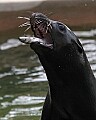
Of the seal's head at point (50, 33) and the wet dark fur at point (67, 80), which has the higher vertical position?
the seal's head at point (50, 33)

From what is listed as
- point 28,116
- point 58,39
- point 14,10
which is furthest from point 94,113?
point 14,10

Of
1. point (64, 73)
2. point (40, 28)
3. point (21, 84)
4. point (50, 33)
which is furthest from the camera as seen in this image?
point (21, 84)

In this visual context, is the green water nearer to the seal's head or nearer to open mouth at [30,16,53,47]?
the seal's head

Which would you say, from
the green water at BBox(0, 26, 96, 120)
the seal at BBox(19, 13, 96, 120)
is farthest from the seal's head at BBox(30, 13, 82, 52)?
the green water at BBox(0, 26, 96, 120)

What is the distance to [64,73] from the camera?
4.08 meters

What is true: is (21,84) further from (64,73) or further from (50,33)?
(50,33)

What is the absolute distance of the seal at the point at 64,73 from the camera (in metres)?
3.84

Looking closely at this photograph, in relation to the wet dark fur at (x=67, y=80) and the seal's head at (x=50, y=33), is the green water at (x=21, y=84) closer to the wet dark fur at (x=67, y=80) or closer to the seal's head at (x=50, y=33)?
the wet dark fur at (x=67, y=80)

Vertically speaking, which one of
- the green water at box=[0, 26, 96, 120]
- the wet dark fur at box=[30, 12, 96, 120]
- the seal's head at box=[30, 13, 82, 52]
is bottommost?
the green water at box=[0, 26, 96, 120]

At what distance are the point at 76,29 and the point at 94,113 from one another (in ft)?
22.7

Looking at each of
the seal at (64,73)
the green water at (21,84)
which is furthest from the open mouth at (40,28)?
the green water at (21,84)

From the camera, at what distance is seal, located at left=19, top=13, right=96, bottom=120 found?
384cm

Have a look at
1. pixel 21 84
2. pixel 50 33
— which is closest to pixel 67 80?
pixel 50 33

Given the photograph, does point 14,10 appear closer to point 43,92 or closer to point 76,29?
point 76,29
